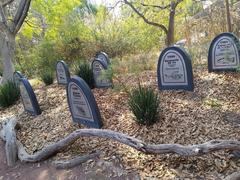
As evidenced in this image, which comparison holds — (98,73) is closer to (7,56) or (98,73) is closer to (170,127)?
(170,127)

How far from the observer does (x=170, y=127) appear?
12.4 ft

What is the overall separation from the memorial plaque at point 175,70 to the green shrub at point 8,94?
3.80m

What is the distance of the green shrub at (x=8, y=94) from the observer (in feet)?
22.5

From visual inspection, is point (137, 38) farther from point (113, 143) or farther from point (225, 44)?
point (113, 143)

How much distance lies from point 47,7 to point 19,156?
750cm

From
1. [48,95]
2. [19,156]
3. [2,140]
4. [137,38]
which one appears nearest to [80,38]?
[137,38]

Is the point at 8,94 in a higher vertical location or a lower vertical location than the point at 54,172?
higher

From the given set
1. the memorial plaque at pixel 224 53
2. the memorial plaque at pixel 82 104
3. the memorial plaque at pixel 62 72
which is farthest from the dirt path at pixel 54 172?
the memorial plaque at pixel 62 72

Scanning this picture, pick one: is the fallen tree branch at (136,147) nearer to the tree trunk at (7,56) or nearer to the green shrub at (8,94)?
the green shrub at (8,94)

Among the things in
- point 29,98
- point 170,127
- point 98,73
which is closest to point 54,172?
point 170,127

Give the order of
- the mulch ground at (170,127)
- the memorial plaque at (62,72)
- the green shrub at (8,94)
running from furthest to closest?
the memorial plaque at (62,72)
the green shrub at (8,94)
the mulch ground at (170,127)

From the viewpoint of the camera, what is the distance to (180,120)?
12.9 ft

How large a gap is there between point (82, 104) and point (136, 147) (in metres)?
1.47

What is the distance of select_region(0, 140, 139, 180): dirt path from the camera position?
317 cm
